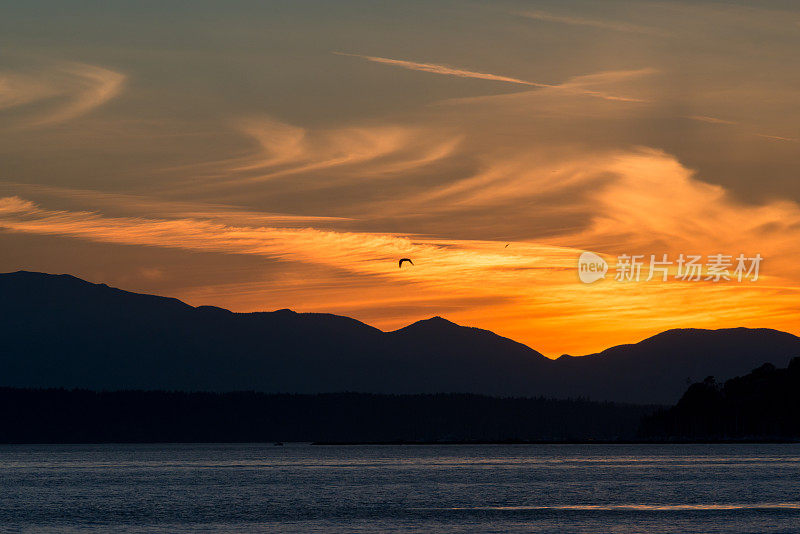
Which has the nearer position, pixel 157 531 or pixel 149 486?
pixel 157 531

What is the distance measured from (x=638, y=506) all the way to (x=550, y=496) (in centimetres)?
2048

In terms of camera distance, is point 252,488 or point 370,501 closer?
point 370,501

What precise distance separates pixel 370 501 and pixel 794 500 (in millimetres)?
53837

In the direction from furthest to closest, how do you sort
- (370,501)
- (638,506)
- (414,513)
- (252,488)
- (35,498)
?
(252,488) → (35,498) → (370,501) → (638,506) → (414,513)

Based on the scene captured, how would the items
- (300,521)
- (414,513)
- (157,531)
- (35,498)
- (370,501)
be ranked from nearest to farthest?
(157,531) → (300,521) → (414,513) → (370,501) → (35,498)

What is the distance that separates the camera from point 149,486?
194875mm

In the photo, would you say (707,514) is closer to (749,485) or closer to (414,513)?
(414,513)

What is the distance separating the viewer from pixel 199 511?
13500 cm

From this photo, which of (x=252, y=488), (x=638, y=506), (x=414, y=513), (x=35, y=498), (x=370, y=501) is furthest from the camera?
(x=252, y=488)

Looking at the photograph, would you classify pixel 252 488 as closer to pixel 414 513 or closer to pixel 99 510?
pixel 99 510

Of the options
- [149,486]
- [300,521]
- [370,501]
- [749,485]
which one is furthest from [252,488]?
[749,485]

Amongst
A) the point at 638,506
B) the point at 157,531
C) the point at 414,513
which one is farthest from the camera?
the point at 638,506

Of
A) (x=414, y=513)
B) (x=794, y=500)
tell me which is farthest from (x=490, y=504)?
(x=794, y=500)

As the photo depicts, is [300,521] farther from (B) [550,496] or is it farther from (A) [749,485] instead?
(A) [749,485]
